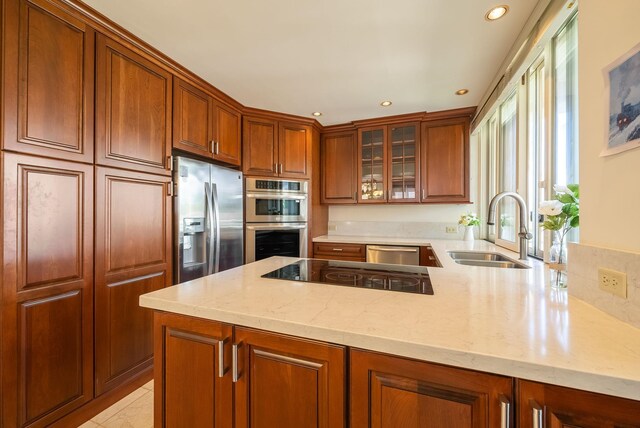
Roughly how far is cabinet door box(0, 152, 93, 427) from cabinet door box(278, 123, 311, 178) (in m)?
1.89

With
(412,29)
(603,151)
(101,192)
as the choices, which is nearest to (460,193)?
(412,29)

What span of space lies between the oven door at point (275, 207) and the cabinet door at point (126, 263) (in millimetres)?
993

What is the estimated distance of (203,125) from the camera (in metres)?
2.40

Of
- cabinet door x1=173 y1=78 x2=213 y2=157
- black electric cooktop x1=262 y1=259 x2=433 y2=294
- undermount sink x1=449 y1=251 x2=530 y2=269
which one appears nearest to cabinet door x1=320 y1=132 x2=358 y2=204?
undermount sink x1=449 y1=251 x2=530 y2=269

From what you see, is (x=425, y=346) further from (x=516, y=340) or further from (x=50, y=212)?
(x=50, y=212)

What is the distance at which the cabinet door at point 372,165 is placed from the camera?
3318mm

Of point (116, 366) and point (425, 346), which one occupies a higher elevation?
point (425, 346)

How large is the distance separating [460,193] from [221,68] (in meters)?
2.73

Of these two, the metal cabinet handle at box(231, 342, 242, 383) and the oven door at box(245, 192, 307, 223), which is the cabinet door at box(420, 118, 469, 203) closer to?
the oven door at box(245, 192, 307, 223)

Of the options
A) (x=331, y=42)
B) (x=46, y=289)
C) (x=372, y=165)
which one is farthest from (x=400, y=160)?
(x=46, y=289)

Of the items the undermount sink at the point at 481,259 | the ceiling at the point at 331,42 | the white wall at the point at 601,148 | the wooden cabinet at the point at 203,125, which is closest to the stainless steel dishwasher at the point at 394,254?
the undermount sink at the point at 481,259

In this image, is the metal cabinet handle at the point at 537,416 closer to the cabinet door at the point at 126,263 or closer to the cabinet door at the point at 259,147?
the cabinet door at the point at 126,263

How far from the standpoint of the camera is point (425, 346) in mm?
632

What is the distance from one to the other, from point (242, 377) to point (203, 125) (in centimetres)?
219
